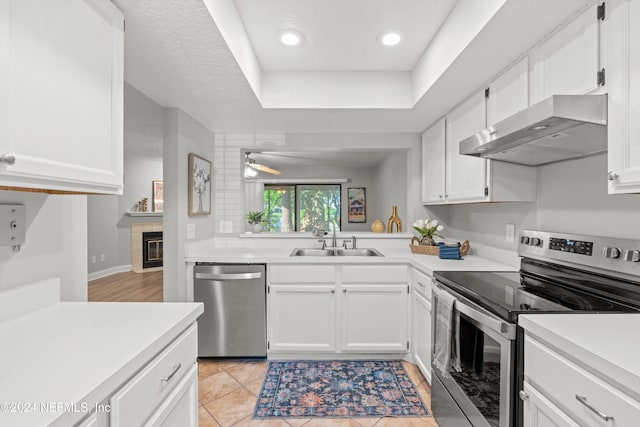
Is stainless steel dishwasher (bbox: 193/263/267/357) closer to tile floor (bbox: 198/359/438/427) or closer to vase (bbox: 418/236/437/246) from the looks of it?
tile floor (bbox: 198/359/438/427)

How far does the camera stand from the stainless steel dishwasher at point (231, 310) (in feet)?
8.11

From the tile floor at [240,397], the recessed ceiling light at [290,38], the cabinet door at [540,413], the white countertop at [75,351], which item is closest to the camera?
the white countertop at [75,351]

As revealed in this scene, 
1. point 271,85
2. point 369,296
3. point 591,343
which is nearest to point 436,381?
point 369,296

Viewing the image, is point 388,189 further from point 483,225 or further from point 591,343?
point 591,343

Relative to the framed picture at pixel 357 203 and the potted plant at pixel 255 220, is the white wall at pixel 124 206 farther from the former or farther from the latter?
the framed picture at pixel 357 203

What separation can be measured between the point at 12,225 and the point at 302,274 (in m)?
1.73

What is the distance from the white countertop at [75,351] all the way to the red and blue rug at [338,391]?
1.17 m

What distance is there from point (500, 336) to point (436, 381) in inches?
Result: 31.5

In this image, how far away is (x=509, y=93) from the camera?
168 centimetres

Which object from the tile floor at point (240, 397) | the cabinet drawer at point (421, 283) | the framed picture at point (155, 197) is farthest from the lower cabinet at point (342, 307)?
the framed picture at point (155, 197)

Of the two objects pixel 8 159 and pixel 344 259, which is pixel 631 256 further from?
pixel 8 159

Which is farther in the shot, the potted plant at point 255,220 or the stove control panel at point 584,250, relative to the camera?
the potted plant at point 255,220

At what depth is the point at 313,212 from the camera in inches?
260

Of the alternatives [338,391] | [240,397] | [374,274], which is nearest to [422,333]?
[374,274]
